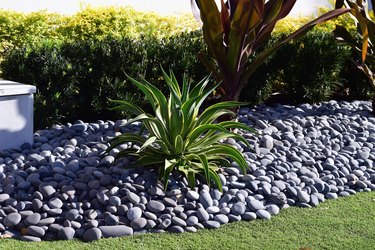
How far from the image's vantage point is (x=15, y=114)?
18.5 ft

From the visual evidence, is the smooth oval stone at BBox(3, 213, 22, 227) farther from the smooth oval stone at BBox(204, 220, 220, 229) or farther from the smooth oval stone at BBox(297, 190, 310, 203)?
the smooth oval stone at BBox(297, 190, 310, 203)

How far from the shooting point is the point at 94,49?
6.47 meters

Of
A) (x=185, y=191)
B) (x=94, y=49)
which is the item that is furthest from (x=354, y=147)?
(x=94, y=49)

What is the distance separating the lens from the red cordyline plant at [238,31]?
570 centimetres

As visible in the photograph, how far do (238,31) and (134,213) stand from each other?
6.81 feet

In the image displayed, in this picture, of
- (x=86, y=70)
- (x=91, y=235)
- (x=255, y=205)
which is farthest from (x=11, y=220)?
(x=86, y=70)

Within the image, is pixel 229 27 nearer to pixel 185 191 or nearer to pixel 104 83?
pixel 104 83

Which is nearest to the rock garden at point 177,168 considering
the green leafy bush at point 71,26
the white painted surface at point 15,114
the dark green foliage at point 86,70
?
the white painted surface at point 15,114

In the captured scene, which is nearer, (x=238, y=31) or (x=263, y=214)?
(x=263, y=214)

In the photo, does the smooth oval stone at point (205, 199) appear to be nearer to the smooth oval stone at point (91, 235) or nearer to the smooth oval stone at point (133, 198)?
the smooth oval stone at point (133, 198)

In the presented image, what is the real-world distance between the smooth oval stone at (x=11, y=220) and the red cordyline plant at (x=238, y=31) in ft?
7.60

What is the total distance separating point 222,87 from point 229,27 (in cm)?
55

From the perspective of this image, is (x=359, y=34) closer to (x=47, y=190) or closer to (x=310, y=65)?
(x=310, y=65)

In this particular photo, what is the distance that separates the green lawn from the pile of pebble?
3.4 inches
